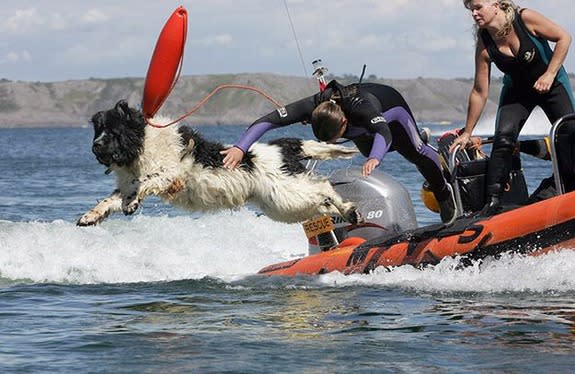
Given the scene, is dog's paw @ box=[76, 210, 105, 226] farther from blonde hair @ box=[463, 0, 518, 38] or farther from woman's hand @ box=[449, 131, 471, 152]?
blonde hair @ box=[463, 0, 518, 38]

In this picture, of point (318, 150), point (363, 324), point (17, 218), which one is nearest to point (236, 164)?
point (318, 150)

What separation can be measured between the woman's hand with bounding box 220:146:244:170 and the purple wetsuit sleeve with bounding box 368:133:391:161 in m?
1.06

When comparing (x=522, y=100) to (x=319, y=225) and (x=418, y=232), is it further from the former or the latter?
(x=319, y=225)

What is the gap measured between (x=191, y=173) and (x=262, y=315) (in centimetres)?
167

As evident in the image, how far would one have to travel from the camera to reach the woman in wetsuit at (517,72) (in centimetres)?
843

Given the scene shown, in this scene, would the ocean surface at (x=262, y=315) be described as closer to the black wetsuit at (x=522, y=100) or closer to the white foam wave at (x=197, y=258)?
the white foam wave at (x=197, y=258)

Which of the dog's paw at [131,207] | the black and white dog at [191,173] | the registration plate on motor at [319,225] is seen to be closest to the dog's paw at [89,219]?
the black and white dog at [191,173]

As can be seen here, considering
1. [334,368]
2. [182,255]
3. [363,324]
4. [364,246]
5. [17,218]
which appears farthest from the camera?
[17,218]

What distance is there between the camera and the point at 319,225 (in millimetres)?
9930

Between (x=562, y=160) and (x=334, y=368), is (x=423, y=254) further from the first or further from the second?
(x=334, y=368)

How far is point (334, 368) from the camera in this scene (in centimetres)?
605

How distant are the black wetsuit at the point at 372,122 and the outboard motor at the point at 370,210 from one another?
541mm

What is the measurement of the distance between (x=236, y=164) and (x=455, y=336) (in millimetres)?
2760

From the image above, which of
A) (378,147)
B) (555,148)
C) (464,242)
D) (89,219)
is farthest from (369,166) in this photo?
(89,219)
